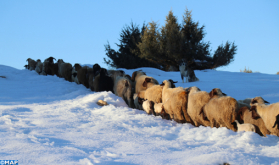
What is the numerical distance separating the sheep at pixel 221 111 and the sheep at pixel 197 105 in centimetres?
9

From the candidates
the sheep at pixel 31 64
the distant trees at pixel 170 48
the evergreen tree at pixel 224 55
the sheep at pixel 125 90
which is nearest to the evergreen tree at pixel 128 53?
the distant trees at pixel 170 48

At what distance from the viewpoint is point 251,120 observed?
226 centimetres

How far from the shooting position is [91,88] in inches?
231

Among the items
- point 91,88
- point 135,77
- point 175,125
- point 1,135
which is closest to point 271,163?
point 175,125

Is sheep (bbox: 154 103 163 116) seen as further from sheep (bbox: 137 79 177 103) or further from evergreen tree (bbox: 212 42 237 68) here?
evergreen tree (bbox: 212 42 237 68)

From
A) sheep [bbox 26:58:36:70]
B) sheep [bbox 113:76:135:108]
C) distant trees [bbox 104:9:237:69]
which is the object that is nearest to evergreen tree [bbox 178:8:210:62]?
distant trees [bbox 104:9:237:69]

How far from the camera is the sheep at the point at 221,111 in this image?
238cm

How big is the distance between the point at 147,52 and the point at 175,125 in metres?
17.3

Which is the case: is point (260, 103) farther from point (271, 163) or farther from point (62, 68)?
point (62, 68)

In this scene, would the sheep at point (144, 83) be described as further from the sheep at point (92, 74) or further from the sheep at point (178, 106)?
the sheep at point (92, 74)

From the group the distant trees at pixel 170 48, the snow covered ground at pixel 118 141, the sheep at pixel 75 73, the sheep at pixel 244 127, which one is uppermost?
the distant trees at pixel 170 48

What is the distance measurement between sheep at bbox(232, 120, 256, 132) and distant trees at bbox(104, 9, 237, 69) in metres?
15.8

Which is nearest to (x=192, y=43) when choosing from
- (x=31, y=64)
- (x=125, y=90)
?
(x=31, y=64)

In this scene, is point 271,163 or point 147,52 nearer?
point 271,163
